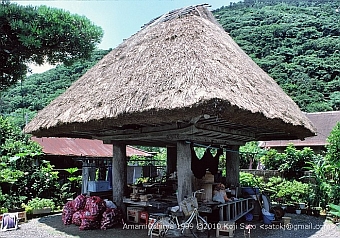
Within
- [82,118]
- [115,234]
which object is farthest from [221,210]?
[82,118]

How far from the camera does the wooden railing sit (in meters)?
→ 8.17

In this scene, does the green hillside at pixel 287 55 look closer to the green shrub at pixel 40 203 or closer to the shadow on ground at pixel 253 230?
the green shrub at pixel 40 203

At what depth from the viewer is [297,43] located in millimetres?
43375

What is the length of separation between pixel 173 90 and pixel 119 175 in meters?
3.80

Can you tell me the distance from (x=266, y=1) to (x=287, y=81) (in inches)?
1279

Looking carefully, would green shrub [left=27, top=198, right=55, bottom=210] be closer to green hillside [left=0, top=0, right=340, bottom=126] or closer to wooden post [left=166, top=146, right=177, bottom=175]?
wooden post [left=166, top=146, right=177, bottom=175]

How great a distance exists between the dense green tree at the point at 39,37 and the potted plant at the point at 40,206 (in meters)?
7.16

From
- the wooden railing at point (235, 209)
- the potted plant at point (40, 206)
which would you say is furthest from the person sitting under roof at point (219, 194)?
the potted plant at point (40, 206)

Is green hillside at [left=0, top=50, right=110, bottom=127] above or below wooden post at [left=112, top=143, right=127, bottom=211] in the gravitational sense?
above

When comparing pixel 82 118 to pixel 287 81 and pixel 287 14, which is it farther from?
pixel 287 14

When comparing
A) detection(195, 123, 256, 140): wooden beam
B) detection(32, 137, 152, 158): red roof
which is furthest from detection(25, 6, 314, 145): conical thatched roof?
detection(32, 137, 152, 158): red roof

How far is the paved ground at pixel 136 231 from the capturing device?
744 centimetres

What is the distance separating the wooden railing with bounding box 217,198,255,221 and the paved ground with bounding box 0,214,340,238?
27cm

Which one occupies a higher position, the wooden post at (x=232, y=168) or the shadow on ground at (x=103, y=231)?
the wooden post at (x=232, y=168)
